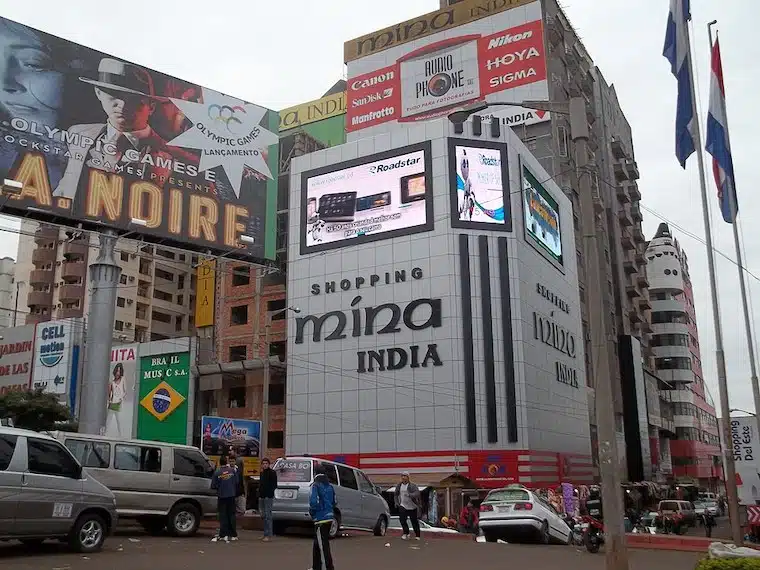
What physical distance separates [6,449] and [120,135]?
20.7m

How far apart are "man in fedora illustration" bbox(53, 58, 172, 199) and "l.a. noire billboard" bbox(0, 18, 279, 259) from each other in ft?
0.14

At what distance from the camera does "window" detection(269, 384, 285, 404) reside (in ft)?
164

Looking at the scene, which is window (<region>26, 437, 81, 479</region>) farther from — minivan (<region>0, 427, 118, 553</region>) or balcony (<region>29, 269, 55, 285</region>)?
balcony (<region>29, 269, 55, 285</region>)

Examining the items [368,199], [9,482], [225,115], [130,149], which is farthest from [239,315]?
[9,482]

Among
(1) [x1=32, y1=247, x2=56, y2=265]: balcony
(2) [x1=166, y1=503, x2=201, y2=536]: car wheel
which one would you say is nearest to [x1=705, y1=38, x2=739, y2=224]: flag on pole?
(2) [x1=166, y1=503, x2=201, y2=536]: car wheel

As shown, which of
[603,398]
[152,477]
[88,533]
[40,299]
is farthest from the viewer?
[40,299]

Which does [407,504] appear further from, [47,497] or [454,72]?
[454,72]

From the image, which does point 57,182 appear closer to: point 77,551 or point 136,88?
point 136,88

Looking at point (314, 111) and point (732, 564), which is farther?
point (314, 111)

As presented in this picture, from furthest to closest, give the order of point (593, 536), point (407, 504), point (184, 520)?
point (407, 504), point (593, 536), point (184, 520)

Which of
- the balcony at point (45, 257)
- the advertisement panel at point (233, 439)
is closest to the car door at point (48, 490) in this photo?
the advertisement panel at point (233, 439)

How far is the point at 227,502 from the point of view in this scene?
51.5ft

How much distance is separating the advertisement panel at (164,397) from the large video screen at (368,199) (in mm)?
14658

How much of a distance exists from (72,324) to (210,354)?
38.5 ft
